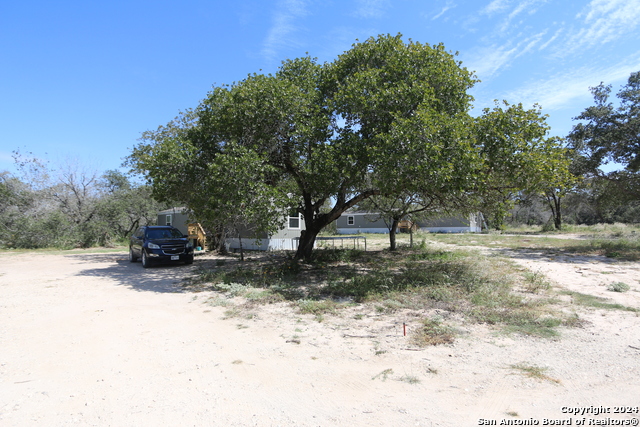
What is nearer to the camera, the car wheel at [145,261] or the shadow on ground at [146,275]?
the shadow on ground at [146,275]

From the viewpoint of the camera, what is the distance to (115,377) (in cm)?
387

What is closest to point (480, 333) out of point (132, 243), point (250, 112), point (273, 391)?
point (273, 391)

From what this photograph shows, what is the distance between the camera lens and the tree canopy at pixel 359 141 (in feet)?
25.2

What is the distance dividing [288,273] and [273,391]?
23.3ft

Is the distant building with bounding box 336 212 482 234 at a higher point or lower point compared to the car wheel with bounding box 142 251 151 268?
higher

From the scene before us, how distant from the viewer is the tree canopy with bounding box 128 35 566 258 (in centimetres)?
768

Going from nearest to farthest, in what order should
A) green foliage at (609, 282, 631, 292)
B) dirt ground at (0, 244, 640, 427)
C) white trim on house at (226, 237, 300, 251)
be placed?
1. dirt ground at (0, 244, 640, 427)
2. green foliage at (609, 282, 631, 292)
3. white trim on house at (226, 237, 300, 251)

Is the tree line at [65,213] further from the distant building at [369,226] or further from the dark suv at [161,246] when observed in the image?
the distant building at [369,226]

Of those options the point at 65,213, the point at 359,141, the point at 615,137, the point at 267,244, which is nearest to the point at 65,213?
the point at 65,213

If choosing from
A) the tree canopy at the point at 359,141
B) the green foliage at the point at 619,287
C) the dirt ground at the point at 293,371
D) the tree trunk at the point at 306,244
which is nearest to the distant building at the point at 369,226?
the tree trunk at the point at 306,244

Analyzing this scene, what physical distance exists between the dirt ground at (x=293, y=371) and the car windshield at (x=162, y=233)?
6698mm

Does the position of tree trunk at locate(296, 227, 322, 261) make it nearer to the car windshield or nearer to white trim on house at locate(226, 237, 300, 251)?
the car windshield

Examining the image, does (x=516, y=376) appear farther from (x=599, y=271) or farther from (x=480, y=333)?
(x=599, y=271)

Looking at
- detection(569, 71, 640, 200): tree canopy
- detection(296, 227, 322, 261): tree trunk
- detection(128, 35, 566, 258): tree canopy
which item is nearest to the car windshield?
detection(128, 35, 566, 258): tree canopy
